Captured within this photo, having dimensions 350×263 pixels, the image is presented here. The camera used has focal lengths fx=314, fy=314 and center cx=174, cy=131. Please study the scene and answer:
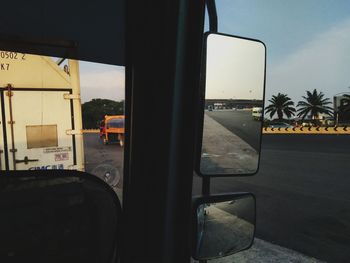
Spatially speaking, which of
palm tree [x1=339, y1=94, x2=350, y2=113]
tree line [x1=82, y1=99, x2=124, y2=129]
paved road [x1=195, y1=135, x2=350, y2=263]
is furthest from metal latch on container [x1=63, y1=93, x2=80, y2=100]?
palm tree [x1=339, y1=94, x2=350, y2=113]

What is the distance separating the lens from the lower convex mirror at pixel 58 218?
3.53 ft

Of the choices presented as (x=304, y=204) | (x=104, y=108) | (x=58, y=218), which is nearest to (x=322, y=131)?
(x=304, y=204)

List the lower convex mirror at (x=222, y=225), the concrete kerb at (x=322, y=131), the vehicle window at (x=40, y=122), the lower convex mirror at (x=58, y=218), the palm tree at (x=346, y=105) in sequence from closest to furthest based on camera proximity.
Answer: the lower convex mirror at (x=58, y=218) → the lower convex mirror at (x=222, y=225) → the vehicle window at (x=40, y=122) → the concrete kerb at (x=322, y=131) → the palm tree at (x=346, y=105)

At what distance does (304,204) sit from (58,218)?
776cm

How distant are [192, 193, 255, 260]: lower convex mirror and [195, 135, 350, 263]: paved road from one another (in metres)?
1.10

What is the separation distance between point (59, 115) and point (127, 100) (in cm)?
366

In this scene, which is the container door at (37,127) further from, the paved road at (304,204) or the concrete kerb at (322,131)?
the concrete kerb at (322,131)

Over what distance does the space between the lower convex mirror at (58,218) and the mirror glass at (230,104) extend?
A: 1.43 feet

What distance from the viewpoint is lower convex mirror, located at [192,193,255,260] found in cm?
130

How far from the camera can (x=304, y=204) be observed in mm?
7848

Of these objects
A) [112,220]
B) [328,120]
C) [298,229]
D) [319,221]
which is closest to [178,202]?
[112,220]

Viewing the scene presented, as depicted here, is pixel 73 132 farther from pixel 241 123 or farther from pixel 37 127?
pixel 241 123

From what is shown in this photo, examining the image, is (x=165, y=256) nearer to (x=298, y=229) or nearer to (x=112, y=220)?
(x=112, y=220)

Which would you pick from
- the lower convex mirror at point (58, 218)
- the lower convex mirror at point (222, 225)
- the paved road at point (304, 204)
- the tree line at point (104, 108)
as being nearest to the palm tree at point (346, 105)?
the paved road at point (304, 204)
